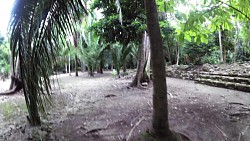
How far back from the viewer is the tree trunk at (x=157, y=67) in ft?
9.18

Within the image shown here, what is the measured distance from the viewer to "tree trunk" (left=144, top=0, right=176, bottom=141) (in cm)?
280

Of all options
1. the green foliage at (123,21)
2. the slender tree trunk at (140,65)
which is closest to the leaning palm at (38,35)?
the green foliage at (123,21)

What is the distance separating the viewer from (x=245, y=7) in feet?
13.5

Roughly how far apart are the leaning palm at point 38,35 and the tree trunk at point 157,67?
39.1 inches

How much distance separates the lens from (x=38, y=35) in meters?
2.81

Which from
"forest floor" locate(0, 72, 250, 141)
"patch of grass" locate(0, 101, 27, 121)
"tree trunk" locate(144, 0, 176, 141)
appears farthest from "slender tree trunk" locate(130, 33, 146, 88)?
"tree trunk" locate(144, 0, 176, 141)

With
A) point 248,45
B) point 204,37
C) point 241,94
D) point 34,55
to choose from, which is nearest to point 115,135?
point 34,55

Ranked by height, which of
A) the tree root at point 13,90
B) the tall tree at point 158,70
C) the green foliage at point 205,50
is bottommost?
the tree root at point 13,90

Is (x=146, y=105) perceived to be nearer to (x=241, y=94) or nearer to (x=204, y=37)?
(x=204, y=37)

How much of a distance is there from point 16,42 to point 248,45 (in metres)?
13.3

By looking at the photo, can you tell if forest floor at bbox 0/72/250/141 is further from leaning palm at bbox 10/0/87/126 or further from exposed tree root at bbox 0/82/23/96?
exposed tree root at bbox 0/82/23/96

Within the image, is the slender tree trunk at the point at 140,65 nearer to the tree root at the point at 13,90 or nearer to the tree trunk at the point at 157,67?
the tree root at the point at 13,90

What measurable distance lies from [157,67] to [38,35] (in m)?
1.65

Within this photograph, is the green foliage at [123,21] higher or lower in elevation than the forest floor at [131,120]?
higher
